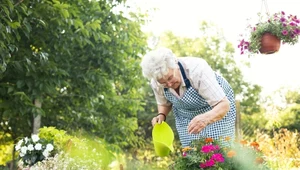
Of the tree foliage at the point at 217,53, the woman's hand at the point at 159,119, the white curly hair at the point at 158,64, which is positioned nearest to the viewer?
the white curly hair at the point at 158,64

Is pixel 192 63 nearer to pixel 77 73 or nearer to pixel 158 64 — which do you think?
pixel 158 64

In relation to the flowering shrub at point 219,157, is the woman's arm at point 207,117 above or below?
above

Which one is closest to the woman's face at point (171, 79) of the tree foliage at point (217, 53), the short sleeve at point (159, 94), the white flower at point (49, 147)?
the short sleeve at point (159, 94)

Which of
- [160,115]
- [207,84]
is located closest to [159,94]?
[160,115]

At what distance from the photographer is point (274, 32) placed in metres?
3.81

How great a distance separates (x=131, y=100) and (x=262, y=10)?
1.77 metres

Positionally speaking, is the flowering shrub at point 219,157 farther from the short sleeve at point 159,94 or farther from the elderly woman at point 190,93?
the short sleeve at point 159,94

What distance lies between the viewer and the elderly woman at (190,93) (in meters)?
2.01

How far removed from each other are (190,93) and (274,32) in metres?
1.83

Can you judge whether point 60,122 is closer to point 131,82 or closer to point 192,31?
point 131,82

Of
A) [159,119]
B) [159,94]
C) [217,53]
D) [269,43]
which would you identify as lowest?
[159,119]

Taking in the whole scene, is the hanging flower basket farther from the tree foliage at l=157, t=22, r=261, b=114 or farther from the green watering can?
the tree foliage at l=157, t=22, r=261, b=114

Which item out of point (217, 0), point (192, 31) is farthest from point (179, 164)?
point (192, 31)

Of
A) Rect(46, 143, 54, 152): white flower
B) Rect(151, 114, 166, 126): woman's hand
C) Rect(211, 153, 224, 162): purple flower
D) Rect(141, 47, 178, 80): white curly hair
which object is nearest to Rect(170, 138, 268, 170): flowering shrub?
Rect(211, 153, 224, 162): purple flower
